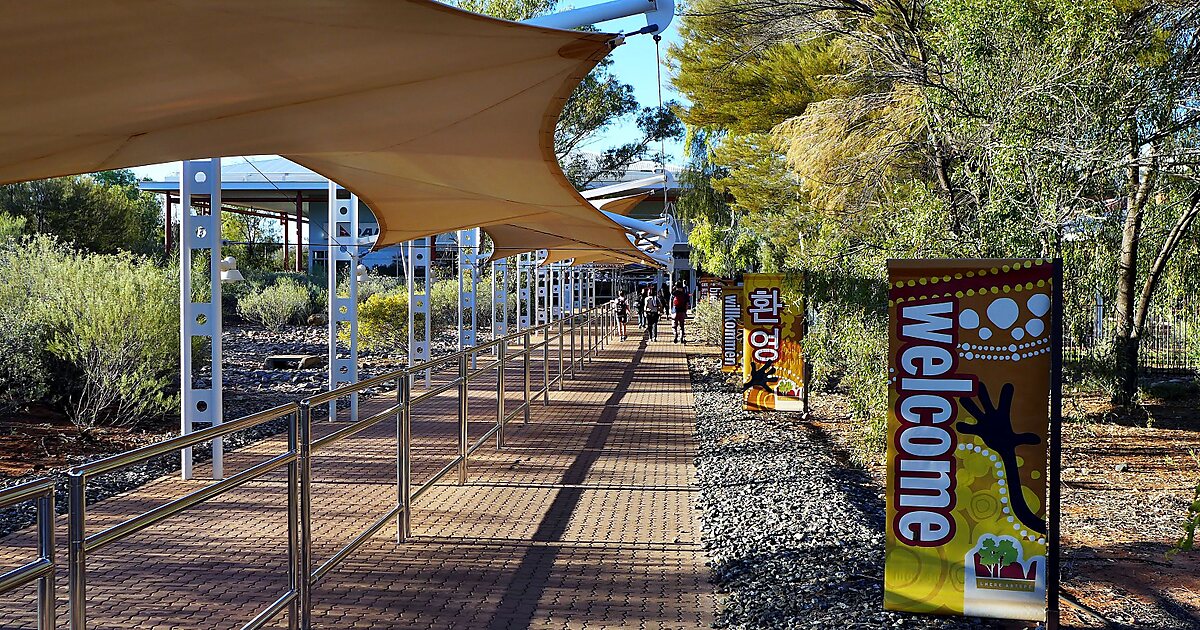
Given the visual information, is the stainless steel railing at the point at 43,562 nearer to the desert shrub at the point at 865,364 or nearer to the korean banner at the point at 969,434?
the korean banner at the point at 969,434

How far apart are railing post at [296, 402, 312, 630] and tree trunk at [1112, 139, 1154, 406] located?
891 centimetres

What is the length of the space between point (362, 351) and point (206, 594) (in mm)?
20367

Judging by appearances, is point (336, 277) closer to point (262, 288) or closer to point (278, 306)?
point (278, 306)

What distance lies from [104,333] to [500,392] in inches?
179

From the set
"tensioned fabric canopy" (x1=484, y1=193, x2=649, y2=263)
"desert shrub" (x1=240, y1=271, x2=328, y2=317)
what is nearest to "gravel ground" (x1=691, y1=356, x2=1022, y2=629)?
"tensioned fabric canopy" (x1=484, y1=193, x2=649, y2=263)

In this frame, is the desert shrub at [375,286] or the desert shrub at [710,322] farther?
the desert shrub at [375,286]

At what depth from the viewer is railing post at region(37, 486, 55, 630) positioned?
2764 millimetres

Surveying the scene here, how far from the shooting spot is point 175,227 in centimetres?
5947

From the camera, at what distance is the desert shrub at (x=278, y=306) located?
103 ft

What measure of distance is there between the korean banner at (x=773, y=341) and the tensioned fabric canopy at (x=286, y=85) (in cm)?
674

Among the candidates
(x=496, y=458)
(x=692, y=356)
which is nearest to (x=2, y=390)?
(x=496, y=458)

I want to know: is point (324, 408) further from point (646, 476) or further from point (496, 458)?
point (646, 476)

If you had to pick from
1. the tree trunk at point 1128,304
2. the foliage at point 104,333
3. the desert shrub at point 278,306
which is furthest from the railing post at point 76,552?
the desert shrub at point 278,306

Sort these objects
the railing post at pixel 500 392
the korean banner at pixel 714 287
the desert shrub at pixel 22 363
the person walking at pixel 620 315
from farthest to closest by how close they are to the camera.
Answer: the person walking at pixel 620 315, the korean banner at pixel 714 287, the desert shrub at pixel 22 363, the railing post at pixel 500 392
